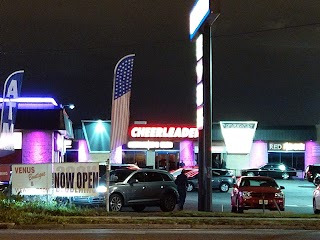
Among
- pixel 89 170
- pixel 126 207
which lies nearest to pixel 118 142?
pixel 89 170

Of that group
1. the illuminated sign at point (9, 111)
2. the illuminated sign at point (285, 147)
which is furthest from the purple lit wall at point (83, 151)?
the illuminated sign at point (9, 111)

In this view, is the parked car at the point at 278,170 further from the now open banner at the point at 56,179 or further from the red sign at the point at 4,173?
the now open banner at the point at 56,179

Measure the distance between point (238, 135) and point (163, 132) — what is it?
6.93 m

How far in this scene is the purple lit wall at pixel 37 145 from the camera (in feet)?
111

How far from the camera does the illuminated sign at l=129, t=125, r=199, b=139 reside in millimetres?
49938

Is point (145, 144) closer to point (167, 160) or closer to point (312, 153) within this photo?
point (167, 160)

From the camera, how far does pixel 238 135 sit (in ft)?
167

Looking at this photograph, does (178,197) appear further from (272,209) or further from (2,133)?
(2,133)

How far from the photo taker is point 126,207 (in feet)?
74.9

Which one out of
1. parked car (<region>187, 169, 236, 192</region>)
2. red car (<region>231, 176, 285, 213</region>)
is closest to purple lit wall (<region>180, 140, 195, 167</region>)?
parked car (<region>187, 169, 236, 192</region>)

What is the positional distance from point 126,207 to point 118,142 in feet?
12.3

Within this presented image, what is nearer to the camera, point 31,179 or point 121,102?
point 31,179

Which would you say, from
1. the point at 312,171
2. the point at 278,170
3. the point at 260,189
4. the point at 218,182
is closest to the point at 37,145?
the point at 218,182

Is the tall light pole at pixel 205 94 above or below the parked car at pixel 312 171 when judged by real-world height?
above
